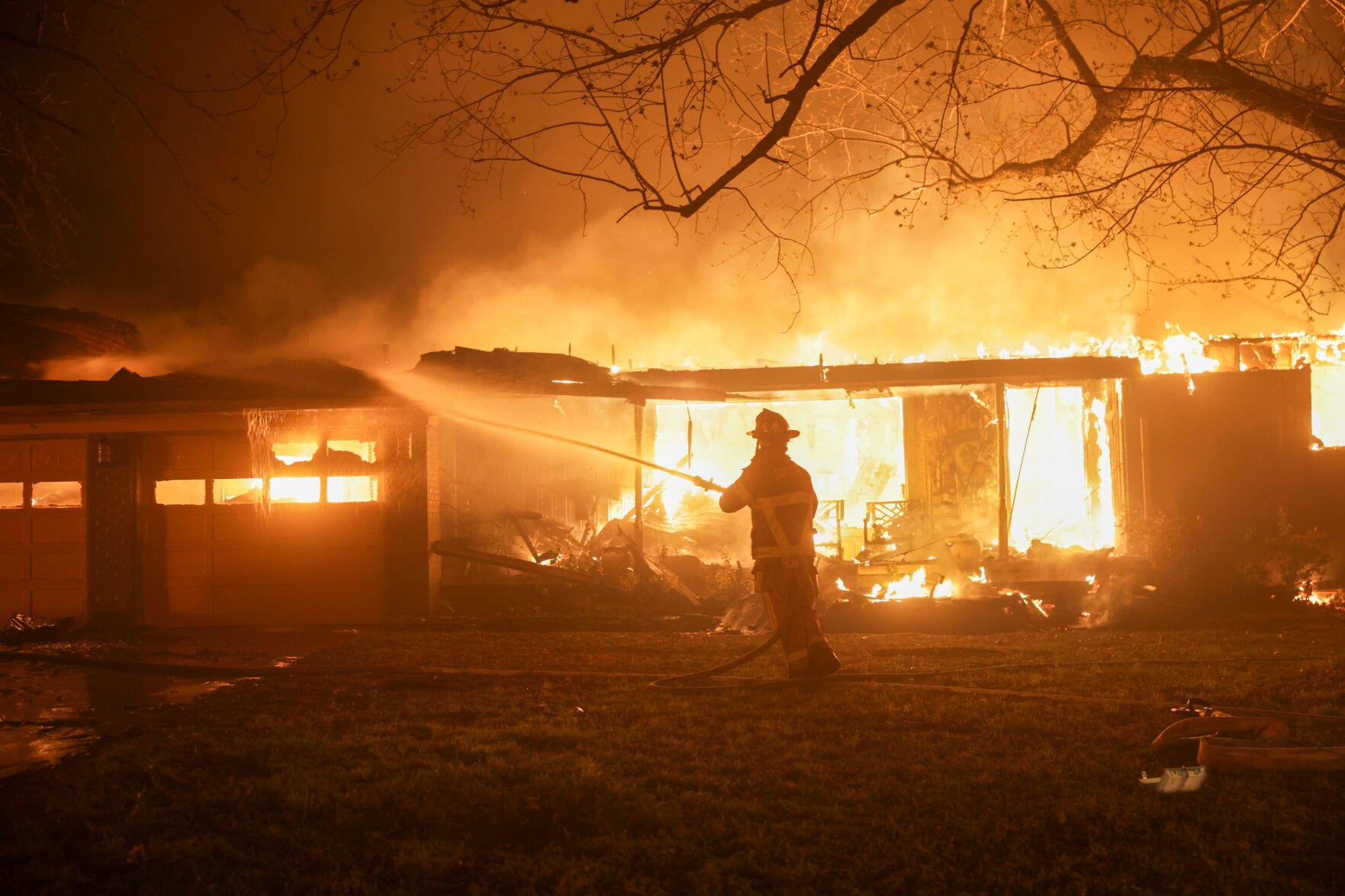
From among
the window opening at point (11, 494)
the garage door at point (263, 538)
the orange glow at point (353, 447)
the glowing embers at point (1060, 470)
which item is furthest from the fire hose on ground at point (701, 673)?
the glowing embers at point (1060, 470)

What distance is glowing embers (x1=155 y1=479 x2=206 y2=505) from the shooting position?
13953mm

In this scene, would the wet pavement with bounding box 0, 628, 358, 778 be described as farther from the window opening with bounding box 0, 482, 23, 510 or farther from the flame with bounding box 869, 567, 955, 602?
the flame with bounding box 869, 567, 955, 602

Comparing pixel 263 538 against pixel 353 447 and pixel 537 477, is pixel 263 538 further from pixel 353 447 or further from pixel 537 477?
pixel 537 477

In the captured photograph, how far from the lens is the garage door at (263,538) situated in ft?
45.2

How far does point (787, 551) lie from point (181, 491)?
10116mm

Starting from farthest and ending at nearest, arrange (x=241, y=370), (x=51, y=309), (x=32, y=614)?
1. (x=51, y=309)
2. (x=241, y=370)
3. (x=32, y=614)

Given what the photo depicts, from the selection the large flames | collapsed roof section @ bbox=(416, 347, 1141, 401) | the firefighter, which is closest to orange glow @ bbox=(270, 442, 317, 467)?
collapsed roof section @ bbox=(416, 347, 1141, 401)

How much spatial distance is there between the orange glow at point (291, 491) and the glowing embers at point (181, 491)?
1.09 meters

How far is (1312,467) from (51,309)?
2386 centimetres

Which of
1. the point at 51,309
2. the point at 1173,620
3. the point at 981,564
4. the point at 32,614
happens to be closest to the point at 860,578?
the point at 981,564

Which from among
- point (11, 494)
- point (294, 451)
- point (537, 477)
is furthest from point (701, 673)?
point (11, 494)

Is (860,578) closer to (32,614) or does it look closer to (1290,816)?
(1290,816)

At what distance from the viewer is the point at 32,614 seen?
13.6 meters

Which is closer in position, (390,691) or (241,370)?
(390,691)
